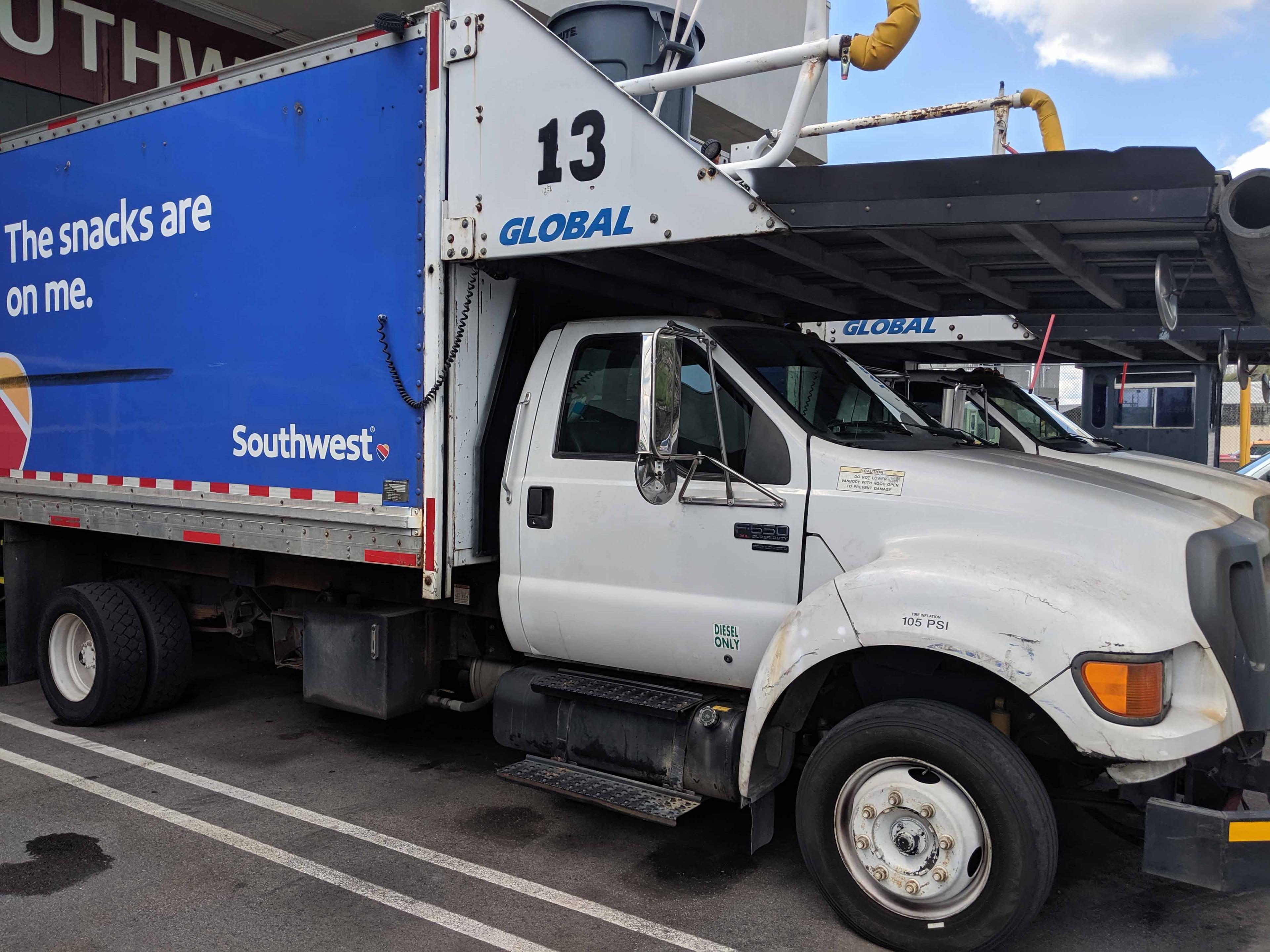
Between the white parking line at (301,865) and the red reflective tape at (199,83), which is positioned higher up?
the red reflective tape at (199,83)

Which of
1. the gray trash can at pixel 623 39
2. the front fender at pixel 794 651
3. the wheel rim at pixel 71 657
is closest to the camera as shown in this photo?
the front fender at pixel 794 651

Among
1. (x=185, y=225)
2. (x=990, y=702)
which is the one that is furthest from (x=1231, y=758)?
(x=185, y=225)

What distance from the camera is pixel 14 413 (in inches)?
264

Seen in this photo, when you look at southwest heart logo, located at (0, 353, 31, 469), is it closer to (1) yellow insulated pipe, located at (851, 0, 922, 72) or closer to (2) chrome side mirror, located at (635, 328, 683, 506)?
(2) chrome side mirror, located at (635, 328, 683, 506)

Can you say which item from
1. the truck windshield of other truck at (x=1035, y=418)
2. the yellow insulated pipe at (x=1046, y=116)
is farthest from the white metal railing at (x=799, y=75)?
the truck windshield of other truck at (x=1035, y=418)

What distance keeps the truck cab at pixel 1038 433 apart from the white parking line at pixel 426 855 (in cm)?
303

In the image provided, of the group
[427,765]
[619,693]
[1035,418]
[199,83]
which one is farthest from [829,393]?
[1035,418]

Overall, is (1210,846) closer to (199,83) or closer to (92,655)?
(199,83)

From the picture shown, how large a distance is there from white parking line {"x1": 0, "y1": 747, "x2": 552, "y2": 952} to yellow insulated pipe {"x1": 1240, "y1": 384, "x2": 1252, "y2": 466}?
20.8ft

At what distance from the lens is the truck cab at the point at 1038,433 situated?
6.40m

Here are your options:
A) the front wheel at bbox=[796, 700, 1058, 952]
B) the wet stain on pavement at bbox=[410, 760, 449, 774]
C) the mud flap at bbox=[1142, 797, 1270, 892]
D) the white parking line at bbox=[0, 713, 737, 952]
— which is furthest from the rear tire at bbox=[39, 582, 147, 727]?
the mud flap at bbox=[1142, 797, 1270, 892]

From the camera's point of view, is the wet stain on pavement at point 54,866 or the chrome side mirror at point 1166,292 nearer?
the chrome side mirror at point 1166,292

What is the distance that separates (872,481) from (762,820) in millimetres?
1403

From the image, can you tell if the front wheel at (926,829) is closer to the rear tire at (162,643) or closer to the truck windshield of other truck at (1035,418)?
the rear tire at (162,643)
